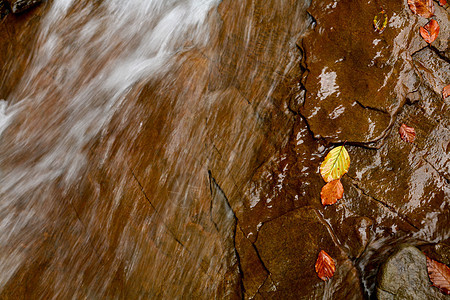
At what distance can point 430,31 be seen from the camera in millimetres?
3508

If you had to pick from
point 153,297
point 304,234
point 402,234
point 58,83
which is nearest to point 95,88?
point 58,83

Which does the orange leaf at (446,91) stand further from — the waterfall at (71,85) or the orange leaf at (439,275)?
the waterfall at (71,85)

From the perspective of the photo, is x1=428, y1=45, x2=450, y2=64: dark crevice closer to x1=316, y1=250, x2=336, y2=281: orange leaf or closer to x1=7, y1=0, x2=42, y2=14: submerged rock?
x1=316, y1=250, x2=336, y2=281: orange leaf

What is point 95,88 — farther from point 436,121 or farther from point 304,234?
point 436,121

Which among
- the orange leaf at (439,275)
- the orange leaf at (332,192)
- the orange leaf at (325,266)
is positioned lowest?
the orange leaf at (439,275)

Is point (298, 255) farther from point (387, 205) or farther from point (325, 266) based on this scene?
point (387, 205)

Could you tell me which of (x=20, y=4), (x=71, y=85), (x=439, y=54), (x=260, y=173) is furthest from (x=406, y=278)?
(x=20, y=4)

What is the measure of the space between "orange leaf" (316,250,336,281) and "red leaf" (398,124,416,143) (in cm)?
127

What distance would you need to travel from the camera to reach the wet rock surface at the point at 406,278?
2676 millimetres

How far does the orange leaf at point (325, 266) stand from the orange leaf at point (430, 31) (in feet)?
7.63

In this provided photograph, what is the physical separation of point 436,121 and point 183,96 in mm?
2438

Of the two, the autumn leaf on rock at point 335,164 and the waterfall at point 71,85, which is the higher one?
the waterfall at point 71,85

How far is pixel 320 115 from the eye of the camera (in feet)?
10.9

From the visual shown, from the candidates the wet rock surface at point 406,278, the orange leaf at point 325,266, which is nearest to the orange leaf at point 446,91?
the wet rock surface at point 406,278
